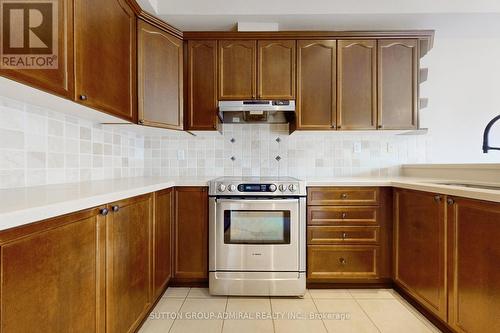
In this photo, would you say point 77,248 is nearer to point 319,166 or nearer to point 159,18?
point 159,18

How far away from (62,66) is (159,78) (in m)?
0.94

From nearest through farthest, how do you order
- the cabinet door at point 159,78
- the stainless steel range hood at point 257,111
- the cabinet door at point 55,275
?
the cabinet door at point 55,275
the cabinet door at point 159,78
the stainless steel range hood at point 257,111

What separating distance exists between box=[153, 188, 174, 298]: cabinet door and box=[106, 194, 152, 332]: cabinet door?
96 millimetres

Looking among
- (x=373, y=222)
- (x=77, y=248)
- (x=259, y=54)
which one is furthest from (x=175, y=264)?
(x=259, y=54)

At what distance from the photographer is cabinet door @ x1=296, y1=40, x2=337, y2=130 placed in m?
2.20

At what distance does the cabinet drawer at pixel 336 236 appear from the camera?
1.99 m

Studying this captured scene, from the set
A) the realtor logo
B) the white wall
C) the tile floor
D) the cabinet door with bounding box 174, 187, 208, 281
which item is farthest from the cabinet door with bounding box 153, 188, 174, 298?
the white wall

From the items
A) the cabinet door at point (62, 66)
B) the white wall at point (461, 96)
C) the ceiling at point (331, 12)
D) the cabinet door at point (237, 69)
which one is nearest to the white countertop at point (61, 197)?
the cabinet door at point (62, 66)

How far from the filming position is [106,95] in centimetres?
146

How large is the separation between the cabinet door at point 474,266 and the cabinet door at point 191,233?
1651 mm

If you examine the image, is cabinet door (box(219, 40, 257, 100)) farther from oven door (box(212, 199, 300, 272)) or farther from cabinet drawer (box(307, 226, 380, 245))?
cabinet drawer (box(307, 226, 380, 245))

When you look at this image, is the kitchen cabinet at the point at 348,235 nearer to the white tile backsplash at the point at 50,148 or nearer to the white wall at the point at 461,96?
the white wall at the point at 461,96

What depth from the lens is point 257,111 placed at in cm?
225

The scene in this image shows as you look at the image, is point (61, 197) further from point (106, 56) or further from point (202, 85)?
point (202, 85)
